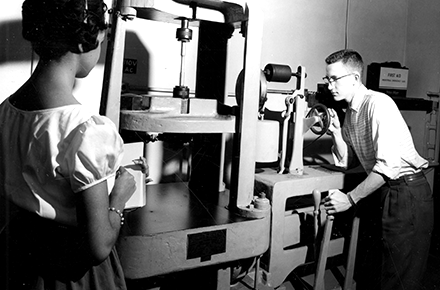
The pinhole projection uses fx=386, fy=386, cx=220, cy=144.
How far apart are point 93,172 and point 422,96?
9.82 ft

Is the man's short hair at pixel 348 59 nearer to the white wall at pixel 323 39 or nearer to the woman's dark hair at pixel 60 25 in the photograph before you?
the white wall at pixel 323 39

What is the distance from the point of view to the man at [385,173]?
2006 millimetres

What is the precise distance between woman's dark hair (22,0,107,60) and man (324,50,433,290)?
1.41 meters

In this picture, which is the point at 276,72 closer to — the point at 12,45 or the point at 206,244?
the point at 206,244

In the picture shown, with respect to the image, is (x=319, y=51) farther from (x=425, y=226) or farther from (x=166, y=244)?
(x=166, y=244)

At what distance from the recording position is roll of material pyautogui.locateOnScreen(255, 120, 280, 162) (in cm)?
172

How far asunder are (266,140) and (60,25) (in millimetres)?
1004

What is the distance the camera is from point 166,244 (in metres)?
1.33

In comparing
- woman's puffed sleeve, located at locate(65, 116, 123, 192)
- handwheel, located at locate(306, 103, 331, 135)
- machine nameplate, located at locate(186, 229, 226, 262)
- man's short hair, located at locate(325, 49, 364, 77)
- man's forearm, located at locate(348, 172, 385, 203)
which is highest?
man's short hair, located at locate(325, 49, 364, 77)

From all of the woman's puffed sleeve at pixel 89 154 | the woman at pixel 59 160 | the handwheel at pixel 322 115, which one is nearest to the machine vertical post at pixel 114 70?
the woman at pixel 59 160

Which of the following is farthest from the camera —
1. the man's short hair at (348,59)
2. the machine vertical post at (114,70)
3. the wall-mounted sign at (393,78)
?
the wall-mounted sign at (393,78)

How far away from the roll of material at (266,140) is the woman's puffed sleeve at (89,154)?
0.86 meters

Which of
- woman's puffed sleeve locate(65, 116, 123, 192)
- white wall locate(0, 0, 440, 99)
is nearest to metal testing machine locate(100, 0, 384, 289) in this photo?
woman's puffed sleeve locate(65, 116, 123, 192)

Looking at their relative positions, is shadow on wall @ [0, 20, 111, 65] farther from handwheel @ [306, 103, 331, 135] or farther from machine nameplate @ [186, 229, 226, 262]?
handwheel @ [306, 103, 331, 135]
